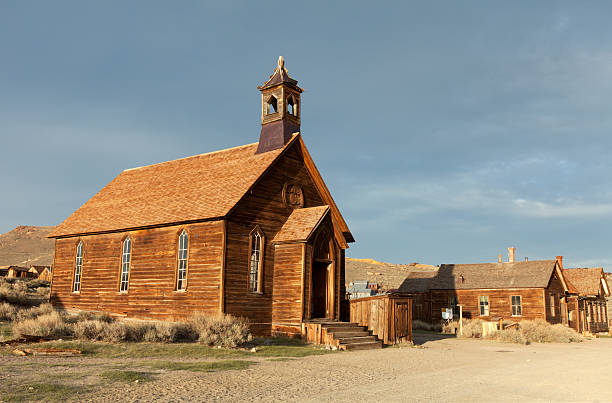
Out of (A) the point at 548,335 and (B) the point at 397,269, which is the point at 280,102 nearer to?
(A) the point at 548,335

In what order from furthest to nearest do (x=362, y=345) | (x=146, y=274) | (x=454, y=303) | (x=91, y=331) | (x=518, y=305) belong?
(x=454, y=303), (x=518, y=305), (x=146, y=274), (x=362, y=345), (x=91, y=331)

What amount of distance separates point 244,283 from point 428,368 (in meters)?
8.59

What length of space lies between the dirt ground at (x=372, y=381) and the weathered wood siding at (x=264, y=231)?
5.06m

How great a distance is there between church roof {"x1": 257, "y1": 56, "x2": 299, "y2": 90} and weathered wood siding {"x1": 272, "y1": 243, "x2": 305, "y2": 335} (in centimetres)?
773

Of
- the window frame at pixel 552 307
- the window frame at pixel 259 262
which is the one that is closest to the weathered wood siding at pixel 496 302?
the window frame at pixel 552 307

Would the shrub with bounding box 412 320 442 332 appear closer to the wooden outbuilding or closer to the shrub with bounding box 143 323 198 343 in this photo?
the shrub with bounding box 143 323 198 343

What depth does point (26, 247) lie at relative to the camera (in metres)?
105

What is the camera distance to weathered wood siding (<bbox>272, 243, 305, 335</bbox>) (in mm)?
20188

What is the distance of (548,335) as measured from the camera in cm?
2825

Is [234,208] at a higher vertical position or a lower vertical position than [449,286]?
higher

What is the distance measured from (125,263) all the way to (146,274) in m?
1.75

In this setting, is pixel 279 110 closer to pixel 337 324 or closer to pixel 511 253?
pixel 337 324

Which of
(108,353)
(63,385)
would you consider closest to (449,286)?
(108,353)

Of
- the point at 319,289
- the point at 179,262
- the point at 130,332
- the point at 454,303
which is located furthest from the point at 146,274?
the point at 454,303
